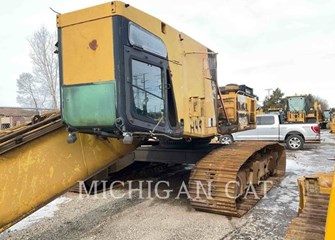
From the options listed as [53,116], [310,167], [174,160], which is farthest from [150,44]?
[310,167]

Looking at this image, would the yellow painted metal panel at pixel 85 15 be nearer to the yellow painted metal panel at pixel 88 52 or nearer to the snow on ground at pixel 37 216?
the yellow painted metal panel at pixel 88 52

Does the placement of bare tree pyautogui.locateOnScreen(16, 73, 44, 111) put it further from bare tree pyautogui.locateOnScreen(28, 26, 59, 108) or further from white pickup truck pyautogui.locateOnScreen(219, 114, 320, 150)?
white pickup truck pyautogui.locateOnScreen(219, 114, 320, 150)

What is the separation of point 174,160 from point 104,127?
3077mm

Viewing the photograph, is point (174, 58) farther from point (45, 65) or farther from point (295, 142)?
point (45, 65)

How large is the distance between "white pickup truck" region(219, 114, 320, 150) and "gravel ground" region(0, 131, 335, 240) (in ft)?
28.5

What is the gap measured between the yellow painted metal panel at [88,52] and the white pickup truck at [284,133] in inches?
439

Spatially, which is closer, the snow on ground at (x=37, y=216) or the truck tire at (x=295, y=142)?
the snow on ground at (x=37, y=216)

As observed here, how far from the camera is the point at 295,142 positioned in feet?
48.9

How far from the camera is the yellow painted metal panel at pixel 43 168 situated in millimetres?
3465

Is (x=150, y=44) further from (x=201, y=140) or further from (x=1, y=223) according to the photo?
(x=201, y=140)

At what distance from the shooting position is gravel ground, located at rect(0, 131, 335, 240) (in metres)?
4.46

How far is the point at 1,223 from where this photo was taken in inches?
133

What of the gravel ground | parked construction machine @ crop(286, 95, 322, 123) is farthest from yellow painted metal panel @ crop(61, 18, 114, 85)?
parked construction machine @ crop(286, 95, 322, 123)

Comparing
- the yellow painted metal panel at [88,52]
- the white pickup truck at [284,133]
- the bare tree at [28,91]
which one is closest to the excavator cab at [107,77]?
the yellow painted metal panel at [88,52]
